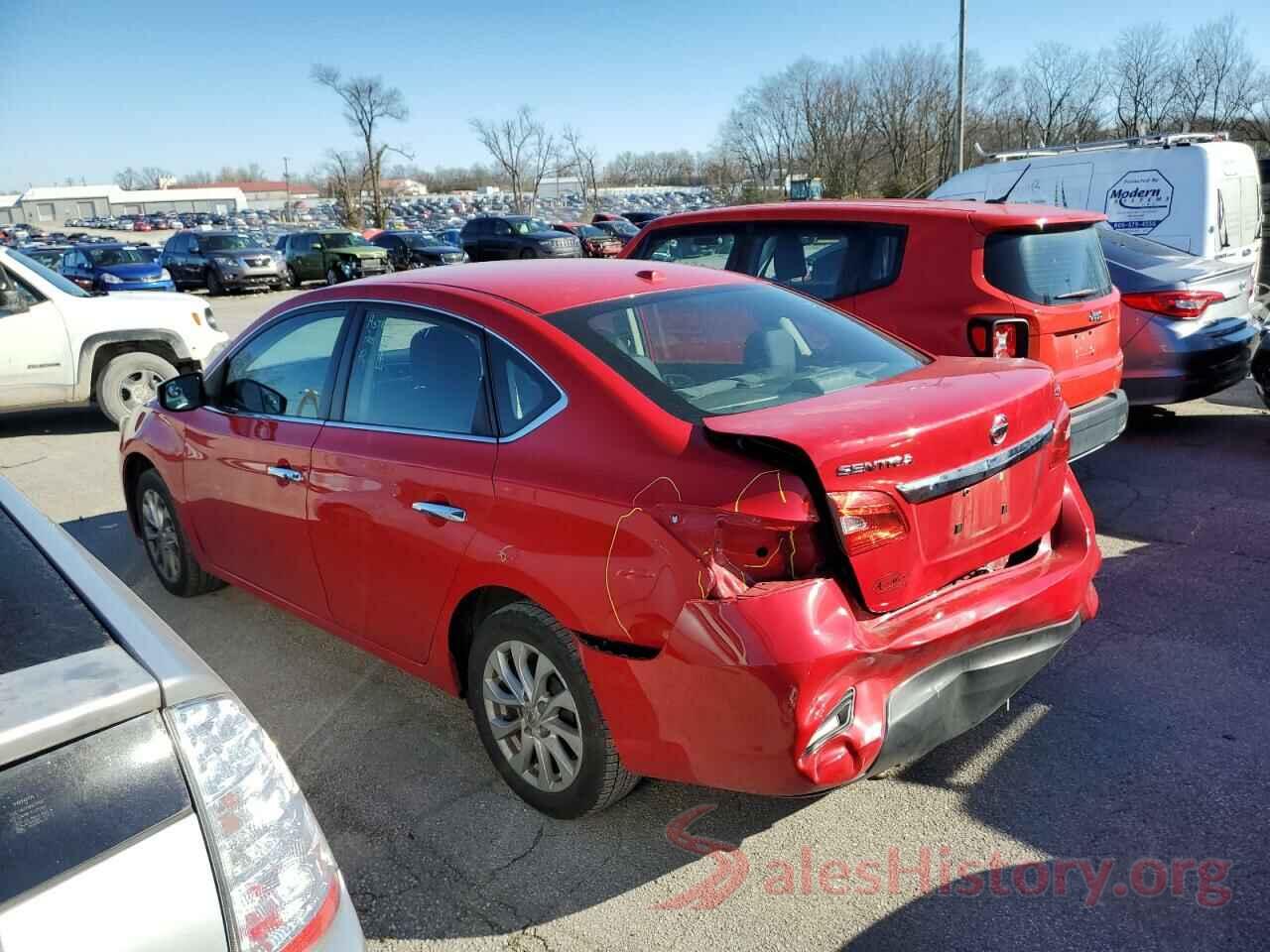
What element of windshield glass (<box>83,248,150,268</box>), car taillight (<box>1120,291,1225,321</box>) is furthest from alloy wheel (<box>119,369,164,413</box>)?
windshield glass (<box>83,248,150,268</box>)

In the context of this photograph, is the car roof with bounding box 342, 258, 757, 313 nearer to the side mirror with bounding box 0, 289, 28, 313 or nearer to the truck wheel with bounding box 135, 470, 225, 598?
the truck wheel with bounding box 135, 470, 225, 598

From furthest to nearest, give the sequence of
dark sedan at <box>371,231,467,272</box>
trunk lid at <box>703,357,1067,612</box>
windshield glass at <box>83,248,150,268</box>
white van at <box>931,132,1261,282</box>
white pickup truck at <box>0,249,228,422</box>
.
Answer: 1. dark sedan at <box>371,231,467,272</box>
2. windshield glass at <box>83,248,150,268</box>
3. white pickup truck at <box>0,249,228,422</box>
4. white van at <box>931,132,1261,282</box>
5. trunk lid at <box>703,357,1067,612</box>

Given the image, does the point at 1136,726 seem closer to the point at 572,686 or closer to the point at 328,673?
the point at 572,686

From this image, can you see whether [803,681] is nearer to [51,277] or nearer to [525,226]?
[51,277]

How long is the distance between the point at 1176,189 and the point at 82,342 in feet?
33.1

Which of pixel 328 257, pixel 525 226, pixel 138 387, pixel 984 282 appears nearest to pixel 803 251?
pixel 984 282

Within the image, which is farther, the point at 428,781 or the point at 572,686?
the point at 428,781

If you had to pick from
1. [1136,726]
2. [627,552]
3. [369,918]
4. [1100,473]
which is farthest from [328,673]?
[1100,473]

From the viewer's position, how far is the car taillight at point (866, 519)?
2.43 meters

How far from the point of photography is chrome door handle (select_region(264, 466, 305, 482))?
365cm

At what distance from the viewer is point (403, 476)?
3.18 meters

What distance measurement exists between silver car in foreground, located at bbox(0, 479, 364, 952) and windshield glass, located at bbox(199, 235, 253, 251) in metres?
27.3

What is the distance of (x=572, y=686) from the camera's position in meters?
2.78

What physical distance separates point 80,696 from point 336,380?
2300 mm
